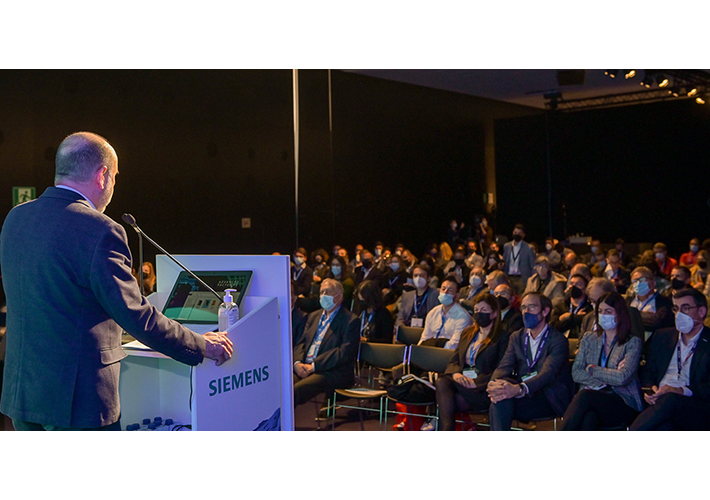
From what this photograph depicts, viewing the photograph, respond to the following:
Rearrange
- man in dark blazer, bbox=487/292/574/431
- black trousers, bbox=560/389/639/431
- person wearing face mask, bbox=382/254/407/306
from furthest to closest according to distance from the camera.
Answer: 1. person wearing face mask, bbox=382/254/407/306
2. man in dark blazer, bbox=487/292/574/431
3. black trousers, bbox=560/389/639/431

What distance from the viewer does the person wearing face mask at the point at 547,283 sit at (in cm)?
776

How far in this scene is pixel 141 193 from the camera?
36.0 feet

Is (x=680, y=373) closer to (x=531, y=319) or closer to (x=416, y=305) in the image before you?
(x=531, y=319)

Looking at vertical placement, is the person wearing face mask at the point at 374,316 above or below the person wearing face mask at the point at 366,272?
below

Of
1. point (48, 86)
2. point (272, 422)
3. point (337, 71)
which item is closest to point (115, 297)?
point (272, 422)

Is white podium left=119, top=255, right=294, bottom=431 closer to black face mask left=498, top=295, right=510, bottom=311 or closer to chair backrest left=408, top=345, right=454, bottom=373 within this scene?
chair backrest left=408, top=345, right=454, bottom=373

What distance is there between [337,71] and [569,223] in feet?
25.2

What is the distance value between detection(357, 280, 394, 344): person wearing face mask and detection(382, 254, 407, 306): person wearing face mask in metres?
1.36

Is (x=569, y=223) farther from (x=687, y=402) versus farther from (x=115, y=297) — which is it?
(x=115, y=297)

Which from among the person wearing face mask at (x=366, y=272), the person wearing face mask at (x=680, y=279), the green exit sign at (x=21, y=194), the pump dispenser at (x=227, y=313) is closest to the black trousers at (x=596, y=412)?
the pump dispenser at (x=227, y=313)

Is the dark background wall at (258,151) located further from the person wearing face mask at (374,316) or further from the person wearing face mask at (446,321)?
the person wearing face mask at (446,321)

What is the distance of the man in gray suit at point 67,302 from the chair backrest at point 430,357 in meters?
3.05

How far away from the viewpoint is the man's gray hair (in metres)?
2.26

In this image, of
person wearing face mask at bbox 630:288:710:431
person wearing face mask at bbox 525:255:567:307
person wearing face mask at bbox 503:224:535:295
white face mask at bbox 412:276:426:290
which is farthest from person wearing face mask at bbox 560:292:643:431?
person wearing face mask at bbox 503:224:535:295
